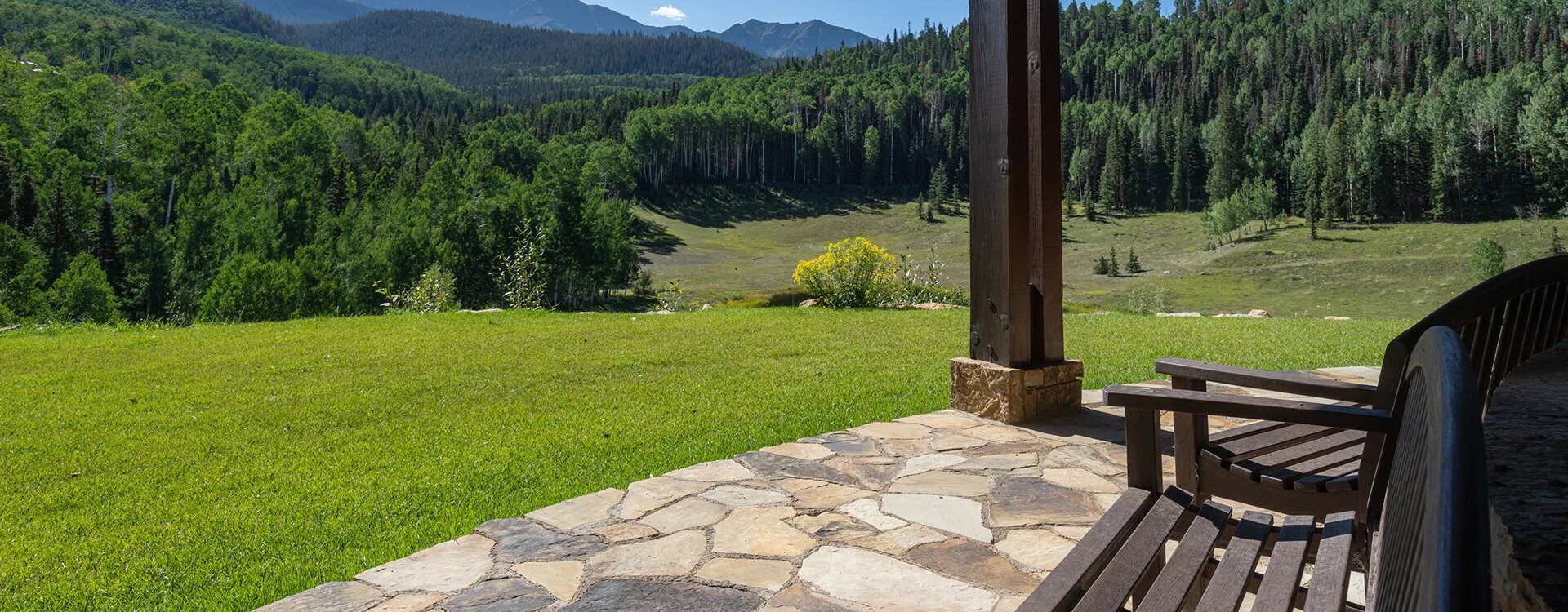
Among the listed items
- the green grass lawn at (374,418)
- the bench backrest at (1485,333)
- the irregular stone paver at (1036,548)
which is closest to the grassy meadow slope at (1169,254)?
the green grass lawn at (374,418)

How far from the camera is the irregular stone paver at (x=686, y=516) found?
2.99 m

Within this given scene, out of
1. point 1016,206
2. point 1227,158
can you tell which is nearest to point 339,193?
point 1016,206

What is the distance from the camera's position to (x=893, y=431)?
14.2ft

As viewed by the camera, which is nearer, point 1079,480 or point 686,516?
point 686,516

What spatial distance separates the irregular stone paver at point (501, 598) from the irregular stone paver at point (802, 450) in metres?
1.58

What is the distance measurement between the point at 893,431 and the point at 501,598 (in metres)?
2.32

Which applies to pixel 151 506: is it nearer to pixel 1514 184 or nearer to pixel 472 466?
pixel 472 466

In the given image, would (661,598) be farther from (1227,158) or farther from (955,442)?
(1227,158)

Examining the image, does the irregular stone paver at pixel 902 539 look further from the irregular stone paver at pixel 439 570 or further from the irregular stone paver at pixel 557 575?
the irregular stone paver at pixel 439 570

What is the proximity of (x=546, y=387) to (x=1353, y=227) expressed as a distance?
7375 cm

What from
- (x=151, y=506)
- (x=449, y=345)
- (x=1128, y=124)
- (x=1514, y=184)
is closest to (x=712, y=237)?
(x=1128, y=124)

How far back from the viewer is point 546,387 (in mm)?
6402

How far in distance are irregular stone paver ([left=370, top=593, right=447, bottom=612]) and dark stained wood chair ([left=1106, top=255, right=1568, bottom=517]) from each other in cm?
184

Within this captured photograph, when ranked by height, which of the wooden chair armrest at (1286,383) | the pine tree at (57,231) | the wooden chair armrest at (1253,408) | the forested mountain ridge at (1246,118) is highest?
the forested mountain ridge at (1246,118)
